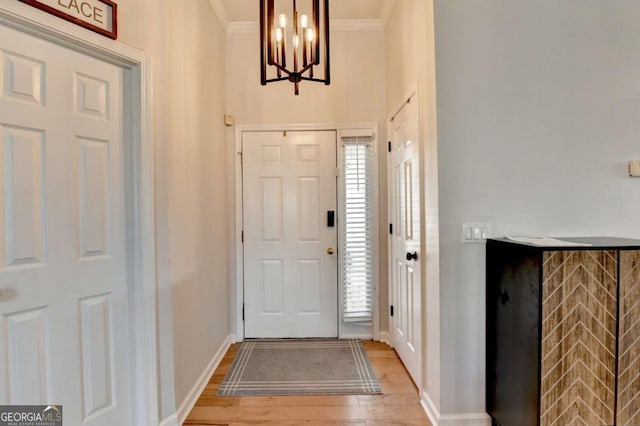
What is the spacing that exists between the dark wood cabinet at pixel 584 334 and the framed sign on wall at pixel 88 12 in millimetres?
2306

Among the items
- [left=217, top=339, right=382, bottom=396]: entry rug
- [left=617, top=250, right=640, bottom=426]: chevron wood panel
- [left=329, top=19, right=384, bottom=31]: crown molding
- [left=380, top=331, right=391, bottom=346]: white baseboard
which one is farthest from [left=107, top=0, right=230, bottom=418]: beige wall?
[left=617, top=250, right=640, bottom=426]: chevron wood panel

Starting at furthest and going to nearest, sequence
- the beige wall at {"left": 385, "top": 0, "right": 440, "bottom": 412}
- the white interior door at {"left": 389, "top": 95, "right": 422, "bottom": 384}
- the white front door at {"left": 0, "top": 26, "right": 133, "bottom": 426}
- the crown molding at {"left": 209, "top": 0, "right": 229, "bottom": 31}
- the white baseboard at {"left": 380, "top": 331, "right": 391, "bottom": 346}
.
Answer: the white baseboard at {"left": 380, "top": 331, "right": 391, "bottom": 346} → the crown molding at {"left": 209, "top": 0, "right": 229, "bottom": 31} → the white interior door at {"left": 389, "top": 95, "right": 422, "bottom": 384} → the beige wall at {"left": 385, "top": 0, "right": 440, "bottom": 412} → the white front door at {"left": 0, "top": 26, "right": 133, "bottom": 426}

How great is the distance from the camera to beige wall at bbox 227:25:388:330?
3031 millimetres

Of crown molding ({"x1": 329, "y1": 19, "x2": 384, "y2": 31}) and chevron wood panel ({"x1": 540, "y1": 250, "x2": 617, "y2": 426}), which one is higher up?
crown molding ({"x1": 329, "y1": 19, "x2": 384, "y2": 31})

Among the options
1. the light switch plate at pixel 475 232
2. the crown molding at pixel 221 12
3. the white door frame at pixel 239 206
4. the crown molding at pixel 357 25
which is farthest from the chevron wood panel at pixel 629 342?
the crown molding at pixel 221 12

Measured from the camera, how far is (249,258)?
307 cm

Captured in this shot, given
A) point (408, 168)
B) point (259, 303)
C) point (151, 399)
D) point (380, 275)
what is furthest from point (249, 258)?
point (408, 168)

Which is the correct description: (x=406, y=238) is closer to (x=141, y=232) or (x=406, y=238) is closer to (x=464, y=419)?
(x=464, y=419)

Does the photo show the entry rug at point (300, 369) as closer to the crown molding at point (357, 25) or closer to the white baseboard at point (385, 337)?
the white baseboard at point (385, 337)

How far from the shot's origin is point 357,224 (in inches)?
120

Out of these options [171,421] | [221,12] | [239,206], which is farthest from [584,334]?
[221,12]

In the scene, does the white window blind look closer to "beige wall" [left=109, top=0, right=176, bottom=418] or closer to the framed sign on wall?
"beige wall" [left=109, top=0, right=176, bottom=418]

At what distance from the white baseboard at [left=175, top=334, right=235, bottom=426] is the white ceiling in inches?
120

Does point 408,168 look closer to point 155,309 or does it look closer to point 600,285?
point 600,285
